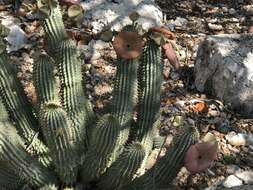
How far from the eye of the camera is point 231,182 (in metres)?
3.78

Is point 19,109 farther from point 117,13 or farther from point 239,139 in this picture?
point 117,13

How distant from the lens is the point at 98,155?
317 centimetres

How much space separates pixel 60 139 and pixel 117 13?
7.97 ft

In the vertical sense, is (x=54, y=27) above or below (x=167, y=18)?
above

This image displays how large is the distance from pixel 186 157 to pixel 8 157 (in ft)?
3.13

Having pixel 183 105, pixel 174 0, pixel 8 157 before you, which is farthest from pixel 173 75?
pixel 8 157

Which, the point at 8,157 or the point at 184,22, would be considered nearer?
the point at 8,157

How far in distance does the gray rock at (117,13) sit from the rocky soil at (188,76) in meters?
0.12

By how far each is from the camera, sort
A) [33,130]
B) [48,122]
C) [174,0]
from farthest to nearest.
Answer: [174,0] → [33,130] → [48,122]

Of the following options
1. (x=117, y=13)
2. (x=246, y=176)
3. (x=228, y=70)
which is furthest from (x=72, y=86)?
(x=117, y=13)

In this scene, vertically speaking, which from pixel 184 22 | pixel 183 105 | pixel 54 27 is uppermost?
pixel 54 27

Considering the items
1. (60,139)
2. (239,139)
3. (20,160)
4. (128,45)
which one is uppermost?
(128,45)

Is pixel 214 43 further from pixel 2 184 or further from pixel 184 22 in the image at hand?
pixel 2 184

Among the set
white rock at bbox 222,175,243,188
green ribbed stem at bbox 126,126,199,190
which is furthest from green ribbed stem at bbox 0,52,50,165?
white rock at bbox 222,175,243,188
